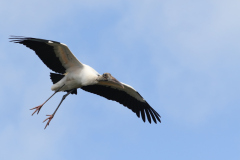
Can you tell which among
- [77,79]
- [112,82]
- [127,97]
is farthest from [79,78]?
[127,97]

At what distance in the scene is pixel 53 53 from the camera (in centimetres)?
1908

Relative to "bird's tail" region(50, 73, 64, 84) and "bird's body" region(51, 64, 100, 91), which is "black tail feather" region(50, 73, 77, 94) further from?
"bird's body" region(51, 64, 100, 91)

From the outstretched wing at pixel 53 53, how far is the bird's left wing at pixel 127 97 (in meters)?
1.65

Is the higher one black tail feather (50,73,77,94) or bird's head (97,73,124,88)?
bird's head (97,73,124,88)

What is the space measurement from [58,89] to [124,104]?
2624 mm

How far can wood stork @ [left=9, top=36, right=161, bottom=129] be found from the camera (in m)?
18.9

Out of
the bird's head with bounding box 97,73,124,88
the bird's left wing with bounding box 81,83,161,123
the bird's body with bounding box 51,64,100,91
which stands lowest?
the bird's body with bounding box 51,64,100,91

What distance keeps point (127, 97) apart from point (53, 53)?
133 inches

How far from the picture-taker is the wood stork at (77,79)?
18.9 m

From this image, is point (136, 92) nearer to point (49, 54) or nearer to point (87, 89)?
point (87, 89)

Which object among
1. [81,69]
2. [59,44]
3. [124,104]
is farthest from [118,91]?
[59,44]

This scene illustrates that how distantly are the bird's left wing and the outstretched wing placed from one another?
1.65 m

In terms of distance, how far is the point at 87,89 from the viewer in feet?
68.6

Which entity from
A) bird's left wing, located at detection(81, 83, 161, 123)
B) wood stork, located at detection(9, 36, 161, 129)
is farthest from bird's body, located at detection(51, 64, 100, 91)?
bird's left wing, located at detection(81, 83, 161, 123)
